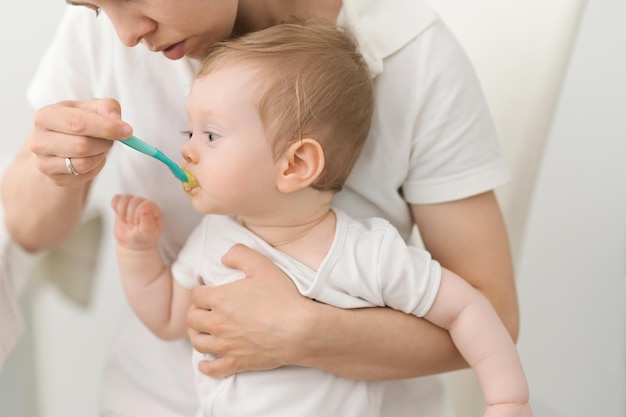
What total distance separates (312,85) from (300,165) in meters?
0.09

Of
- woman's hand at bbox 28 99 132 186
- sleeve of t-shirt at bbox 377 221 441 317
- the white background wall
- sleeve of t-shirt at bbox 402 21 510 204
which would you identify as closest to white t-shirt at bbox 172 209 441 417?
sleeve of t-shirt at bbox 377 221 441 317

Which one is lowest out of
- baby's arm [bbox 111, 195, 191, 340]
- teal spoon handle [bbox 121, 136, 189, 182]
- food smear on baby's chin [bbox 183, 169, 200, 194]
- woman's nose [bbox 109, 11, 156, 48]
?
baby's arm [bbox 111, 195, 191, 340]

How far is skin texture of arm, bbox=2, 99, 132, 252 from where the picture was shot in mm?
890

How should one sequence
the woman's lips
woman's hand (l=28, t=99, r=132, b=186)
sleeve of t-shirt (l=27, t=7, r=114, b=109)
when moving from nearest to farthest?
1. woman's hand (l=28, t=99, r=132, b=186)
2. the woman's lips
3. sleeve of t-shirt (l=27, t=7, r=114, b=109)

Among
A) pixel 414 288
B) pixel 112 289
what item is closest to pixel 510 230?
pixel 414 288

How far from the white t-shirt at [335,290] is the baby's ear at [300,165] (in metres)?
0.09

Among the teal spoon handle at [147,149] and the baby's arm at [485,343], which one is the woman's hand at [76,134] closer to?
the teal spoon handle at [147,149]

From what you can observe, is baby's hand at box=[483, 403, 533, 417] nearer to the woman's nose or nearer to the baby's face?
the baby's face

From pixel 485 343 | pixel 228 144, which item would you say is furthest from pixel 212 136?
pixel 485 343

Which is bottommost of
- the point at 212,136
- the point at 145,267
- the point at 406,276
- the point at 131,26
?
the point at 145,267

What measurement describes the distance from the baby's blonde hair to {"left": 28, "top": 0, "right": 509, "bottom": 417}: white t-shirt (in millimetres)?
59

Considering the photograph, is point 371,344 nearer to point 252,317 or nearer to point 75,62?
point 252,317

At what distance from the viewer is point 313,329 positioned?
971mm

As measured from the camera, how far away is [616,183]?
124cm
